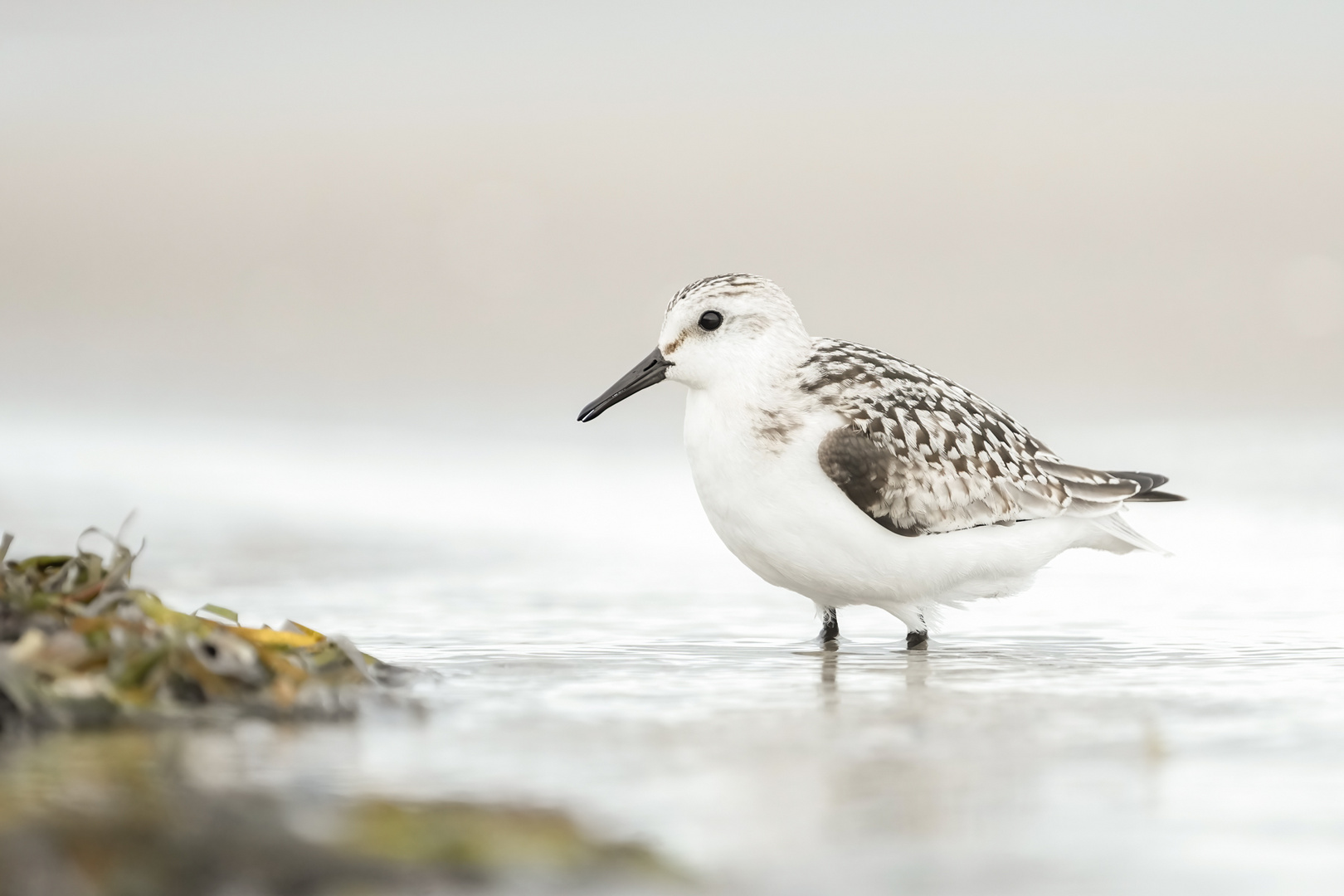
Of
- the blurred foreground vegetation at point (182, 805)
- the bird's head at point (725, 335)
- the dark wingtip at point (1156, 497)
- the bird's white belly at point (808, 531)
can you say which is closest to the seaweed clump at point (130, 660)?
the blurred foreground vegetation at point (182, 805)

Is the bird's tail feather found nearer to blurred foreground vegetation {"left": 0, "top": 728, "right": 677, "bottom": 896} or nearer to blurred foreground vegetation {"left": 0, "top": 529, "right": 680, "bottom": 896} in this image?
blurred foreground vegetation {"left": 0, "top": 529, "right": 680, "bottom": 896}

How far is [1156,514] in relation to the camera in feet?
35.0

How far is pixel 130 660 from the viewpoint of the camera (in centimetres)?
425

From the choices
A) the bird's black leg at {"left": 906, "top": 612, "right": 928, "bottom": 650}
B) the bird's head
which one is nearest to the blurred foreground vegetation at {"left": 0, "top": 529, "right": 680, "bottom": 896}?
the bird's head

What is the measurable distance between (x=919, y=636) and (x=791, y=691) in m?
1.49

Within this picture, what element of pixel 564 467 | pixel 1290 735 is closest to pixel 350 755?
pixel 1290 735

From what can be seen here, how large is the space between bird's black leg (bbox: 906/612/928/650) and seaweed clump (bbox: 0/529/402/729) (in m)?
2.36

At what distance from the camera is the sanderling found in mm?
6102

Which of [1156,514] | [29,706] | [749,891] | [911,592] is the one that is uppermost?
[1156,514]

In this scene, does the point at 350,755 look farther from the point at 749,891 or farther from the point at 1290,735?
the point at 1290,735

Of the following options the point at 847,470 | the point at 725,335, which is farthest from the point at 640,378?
the point at 847,470

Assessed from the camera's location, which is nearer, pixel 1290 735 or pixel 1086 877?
pixel 1086 877

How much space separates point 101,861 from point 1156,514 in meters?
8.86

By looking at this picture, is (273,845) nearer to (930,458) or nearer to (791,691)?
(791,691)
